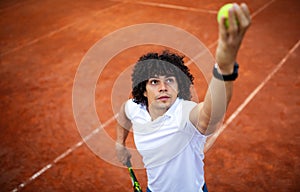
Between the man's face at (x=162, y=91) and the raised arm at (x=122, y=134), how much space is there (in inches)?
19.4

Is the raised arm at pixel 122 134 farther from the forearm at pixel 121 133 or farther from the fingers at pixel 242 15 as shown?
the fingers at pixel 242 15

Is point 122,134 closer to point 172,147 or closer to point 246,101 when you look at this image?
point 172,147

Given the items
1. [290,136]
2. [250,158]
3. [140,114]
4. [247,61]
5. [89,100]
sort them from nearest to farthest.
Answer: [140,114]
[250,158]
[290,136]
[89,100]
[247,61]

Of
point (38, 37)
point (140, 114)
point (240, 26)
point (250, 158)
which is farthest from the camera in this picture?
point (38, 37)

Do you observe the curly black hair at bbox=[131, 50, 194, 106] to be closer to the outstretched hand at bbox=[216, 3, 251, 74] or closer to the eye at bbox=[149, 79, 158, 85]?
the eye at bbox=[149, 79, 158, 85]

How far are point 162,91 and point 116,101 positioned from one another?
10.6 feet

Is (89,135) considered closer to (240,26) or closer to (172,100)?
(172,100)

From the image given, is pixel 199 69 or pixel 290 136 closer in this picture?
pixel 290 136

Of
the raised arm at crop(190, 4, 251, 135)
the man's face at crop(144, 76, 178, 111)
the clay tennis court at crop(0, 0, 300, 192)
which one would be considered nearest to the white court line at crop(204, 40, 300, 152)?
the clay tennis court at crop(0, 0, 300, 192)

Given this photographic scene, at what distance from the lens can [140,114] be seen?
212cm

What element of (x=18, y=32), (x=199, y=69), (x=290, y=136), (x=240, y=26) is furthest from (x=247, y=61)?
(x=18, y=32)

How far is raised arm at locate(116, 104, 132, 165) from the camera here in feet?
8.01

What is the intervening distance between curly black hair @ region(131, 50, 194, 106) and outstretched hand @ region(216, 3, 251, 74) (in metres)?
0.86

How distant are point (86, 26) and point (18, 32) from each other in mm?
1922
